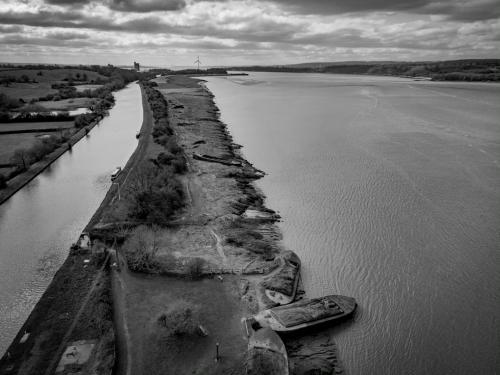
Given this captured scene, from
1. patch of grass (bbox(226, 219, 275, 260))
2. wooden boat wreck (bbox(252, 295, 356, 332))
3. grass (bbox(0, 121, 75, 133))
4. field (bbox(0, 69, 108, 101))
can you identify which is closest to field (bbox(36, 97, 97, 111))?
field (bbox(0, 69, 108, 101))

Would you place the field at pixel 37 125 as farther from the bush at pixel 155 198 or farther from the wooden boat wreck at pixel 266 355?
the wooden boat wreck at pixel 266 355

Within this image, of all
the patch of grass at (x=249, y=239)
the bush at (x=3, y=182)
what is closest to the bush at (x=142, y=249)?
the patch of grass at (x=249, y=239)

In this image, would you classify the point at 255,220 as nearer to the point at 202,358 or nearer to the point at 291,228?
the point at 291,228

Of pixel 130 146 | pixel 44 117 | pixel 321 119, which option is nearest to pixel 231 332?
pixel 130 146

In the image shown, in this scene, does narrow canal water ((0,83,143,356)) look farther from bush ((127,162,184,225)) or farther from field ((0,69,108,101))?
field ((0,69,108,101))

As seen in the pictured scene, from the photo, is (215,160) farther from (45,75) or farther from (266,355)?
(45,75)

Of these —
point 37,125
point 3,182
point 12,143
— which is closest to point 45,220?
point 3,182

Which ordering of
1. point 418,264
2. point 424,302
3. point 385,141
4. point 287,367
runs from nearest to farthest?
point 287,367
point 424,302
point 418,264
point 385,141
